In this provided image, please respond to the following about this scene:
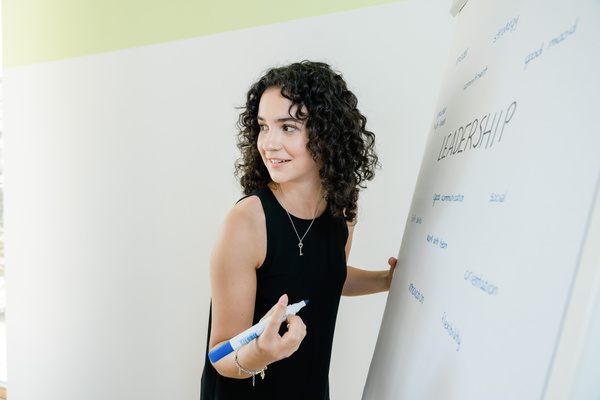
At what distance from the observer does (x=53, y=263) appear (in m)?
2.07

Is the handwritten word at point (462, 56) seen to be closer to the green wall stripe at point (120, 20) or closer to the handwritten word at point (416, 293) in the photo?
the handwritten word at point (416, 293)

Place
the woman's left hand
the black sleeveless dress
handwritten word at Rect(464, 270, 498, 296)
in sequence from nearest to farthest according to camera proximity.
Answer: handwritten word at Rect(464, 270, 498, 296)
the black sleeveless dress
the woman's left hand

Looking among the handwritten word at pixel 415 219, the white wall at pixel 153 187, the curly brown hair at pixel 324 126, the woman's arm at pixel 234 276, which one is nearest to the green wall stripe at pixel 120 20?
the white wall at pixel 153 187

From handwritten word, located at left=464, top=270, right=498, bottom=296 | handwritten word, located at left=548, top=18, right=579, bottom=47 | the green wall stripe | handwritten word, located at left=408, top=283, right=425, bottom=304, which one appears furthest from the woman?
the green wall stripe

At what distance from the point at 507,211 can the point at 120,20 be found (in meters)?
1.94

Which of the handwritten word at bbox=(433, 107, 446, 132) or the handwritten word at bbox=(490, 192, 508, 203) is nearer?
the handwritten word at bbox=(490, 192, 508, 203)

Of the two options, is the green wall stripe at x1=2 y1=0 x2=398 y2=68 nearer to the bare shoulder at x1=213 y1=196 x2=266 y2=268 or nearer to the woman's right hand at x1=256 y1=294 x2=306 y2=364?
the bare shoulder at x1=213 y1=196 x2=266 y2=268

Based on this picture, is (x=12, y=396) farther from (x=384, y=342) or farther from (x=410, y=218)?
(x=410, y=218)

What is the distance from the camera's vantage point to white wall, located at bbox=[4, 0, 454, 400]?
1.42 metres

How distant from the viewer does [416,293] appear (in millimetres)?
770

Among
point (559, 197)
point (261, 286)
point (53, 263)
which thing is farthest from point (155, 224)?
point (559, 197)

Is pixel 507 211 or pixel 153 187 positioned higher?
pixel 507 211

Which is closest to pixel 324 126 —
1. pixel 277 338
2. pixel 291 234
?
pixel 291 234

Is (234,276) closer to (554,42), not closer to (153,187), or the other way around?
(554,42)
